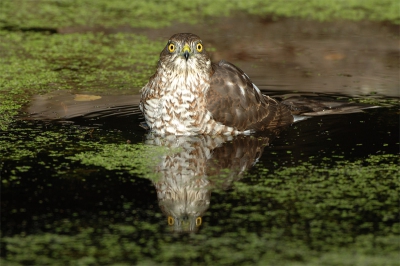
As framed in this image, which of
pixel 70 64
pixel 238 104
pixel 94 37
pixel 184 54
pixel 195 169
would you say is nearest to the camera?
pixel 195 169

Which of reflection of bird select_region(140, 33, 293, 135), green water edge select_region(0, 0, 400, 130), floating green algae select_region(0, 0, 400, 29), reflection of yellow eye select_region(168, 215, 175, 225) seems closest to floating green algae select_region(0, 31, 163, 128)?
green water edge select_region(0, 0, 400, 130)

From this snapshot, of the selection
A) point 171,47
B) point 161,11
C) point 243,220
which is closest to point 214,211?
point 243,220

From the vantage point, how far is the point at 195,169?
593 cm

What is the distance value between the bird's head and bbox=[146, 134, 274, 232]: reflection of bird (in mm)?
614

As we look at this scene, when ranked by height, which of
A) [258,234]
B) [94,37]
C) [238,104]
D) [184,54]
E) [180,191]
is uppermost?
[94,37]

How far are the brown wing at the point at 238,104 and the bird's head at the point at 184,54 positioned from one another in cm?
21

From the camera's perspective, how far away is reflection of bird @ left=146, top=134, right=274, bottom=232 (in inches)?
201

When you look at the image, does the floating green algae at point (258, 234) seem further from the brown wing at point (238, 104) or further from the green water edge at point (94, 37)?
the green water edge at point (94, 37)

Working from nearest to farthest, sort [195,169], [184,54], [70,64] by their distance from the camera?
[195,169], [184,54], [70,64]

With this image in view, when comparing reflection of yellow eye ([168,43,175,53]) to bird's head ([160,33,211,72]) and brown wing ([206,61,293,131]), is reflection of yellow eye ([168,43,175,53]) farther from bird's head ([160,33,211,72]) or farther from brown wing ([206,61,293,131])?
brown wing ([206,61,293,131])

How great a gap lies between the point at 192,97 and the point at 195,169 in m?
1.11

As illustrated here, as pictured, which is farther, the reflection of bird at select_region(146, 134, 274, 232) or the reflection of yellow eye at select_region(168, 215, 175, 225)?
the reflection of bird at select_region(146, 134, 274, 232)

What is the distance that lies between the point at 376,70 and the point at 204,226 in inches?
213

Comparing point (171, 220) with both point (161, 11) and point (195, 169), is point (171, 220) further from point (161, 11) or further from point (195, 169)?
point (161, 11)
